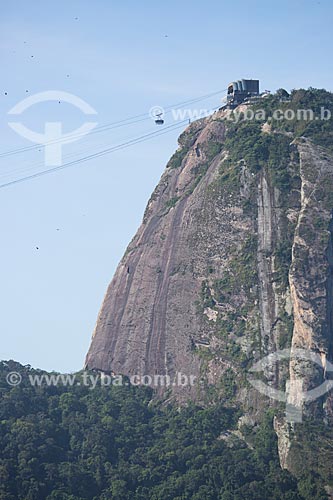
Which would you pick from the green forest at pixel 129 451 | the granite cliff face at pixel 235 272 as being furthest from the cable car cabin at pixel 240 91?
the green forest at pixel 129 451

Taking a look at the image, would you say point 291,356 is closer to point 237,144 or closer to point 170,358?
point 170,358

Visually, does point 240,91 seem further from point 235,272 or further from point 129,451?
point 129,451

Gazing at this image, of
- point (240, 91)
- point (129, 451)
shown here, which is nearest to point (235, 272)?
point (129, 451)

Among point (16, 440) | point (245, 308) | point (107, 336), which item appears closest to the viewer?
point (16, 440)

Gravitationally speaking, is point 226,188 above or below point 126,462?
above

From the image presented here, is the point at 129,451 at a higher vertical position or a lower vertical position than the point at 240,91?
lower

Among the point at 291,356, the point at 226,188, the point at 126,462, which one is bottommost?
the point at 126,462

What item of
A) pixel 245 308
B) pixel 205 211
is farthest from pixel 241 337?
pixel 205 211
